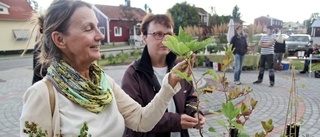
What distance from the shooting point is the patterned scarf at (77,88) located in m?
1.15

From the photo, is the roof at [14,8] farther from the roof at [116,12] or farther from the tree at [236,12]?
the tree at [236,12]

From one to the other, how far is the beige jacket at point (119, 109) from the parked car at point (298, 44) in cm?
1867

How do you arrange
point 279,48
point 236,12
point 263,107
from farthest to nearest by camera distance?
point 236,12
point 279,48
point 263,107

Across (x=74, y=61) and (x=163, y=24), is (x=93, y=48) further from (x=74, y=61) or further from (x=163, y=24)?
(x=163, y=24)

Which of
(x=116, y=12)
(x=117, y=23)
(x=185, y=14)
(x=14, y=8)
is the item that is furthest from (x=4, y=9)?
(x=185, y=14)

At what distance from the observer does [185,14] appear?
31828 mm

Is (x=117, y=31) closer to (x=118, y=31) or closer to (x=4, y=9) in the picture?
(x=118, y=31)

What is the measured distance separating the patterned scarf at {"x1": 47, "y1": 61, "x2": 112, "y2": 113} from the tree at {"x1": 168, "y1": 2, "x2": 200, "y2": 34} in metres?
30.9

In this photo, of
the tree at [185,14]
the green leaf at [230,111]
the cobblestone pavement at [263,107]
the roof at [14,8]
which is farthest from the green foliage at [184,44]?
the tree at [185,14]

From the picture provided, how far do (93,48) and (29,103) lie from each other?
383mm

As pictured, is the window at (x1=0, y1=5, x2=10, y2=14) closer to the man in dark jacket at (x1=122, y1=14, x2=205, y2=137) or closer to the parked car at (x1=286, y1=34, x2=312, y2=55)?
the parked car at (x1=286, y1=34, x2=312, y2=55)

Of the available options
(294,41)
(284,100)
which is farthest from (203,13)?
(284,100)

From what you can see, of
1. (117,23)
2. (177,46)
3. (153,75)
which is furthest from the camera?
(117,23)

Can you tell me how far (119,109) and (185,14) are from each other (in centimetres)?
3141
